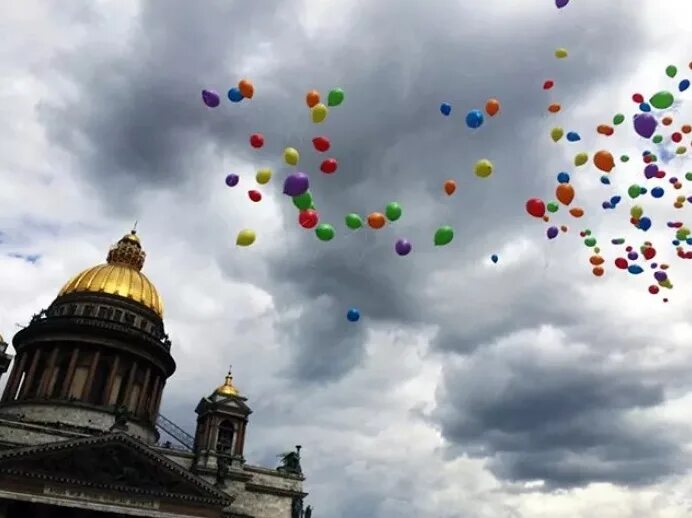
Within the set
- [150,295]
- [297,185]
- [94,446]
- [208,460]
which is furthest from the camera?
[150,295]

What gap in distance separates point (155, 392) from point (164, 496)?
50.8ft

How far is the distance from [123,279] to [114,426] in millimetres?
18086

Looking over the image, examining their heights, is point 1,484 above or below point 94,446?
below

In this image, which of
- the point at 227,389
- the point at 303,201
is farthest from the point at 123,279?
the point at 303,201

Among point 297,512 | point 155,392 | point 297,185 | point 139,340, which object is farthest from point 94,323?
point 297,185

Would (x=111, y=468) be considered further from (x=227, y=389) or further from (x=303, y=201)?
(x=303, y=201)

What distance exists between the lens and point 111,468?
36.2 m

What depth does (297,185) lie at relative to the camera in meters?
14.4

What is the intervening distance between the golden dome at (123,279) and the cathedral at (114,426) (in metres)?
0.12

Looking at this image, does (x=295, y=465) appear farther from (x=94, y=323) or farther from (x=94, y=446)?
(x=94, y=323)

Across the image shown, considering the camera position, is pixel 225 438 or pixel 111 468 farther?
pixel 225 438

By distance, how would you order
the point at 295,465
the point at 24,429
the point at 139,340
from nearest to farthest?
1. the point at 24,429
2. the point at 295,465
3. the point at 139,340

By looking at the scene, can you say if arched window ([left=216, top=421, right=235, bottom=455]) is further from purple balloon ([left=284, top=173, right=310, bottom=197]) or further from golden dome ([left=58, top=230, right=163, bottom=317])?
purple balloon ([left=284, top=173, right=310, bottom=197])

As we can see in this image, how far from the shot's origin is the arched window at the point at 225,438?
1749 inches
